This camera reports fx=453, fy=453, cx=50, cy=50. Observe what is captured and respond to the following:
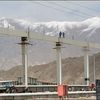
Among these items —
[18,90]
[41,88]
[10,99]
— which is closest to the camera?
[10,99]

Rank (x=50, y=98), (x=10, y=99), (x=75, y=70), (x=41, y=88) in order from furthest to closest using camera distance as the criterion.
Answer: (x=75, y=70), (x=41, y=88), (x=50, y=98), (x=10, y=99)

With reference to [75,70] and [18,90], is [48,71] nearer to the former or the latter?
[75,70]

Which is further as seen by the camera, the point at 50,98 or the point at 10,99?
the point at 50,98

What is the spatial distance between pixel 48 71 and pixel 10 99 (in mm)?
124149

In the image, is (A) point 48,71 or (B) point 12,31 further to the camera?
(A) point 48,71

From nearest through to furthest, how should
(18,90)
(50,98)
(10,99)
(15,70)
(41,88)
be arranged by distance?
(10,99), (50,98), (18,90), (41,88), (15,70)

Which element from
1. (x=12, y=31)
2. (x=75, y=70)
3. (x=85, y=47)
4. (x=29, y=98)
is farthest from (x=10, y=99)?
(x=75, y=70)

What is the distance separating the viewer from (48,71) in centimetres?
17112

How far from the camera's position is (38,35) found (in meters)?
67.9

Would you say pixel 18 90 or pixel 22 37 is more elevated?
pixel 22 37

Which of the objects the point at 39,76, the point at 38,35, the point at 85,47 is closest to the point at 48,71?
the point at 39,76

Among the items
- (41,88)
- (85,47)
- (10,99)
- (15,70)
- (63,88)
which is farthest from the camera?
(15,70)

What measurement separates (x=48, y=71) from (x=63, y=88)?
13514cm

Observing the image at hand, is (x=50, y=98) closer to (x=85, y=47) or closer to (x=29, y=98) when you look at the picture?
(x=29, y=98)
